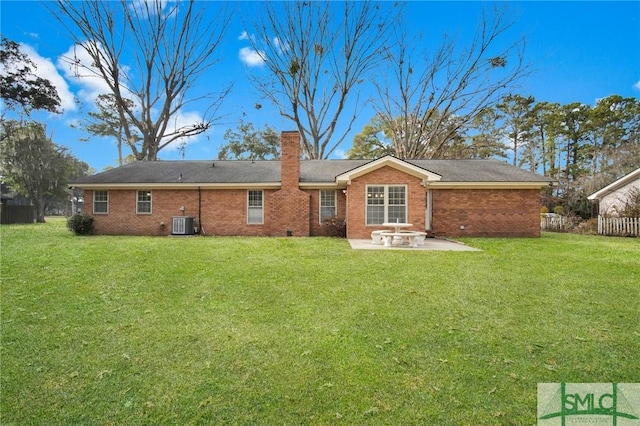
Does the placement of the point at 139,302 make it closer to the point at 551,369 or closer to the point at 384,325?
the point at 384,325

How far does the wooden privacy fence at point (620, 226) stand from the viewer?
16312 mm

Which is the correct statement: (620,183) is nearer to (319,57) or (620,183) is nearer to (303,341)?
(319,57)

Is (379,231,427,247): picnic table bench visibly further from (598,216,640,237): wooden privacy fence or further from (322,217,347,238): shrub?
(598,216,640,237): wooden privacy fence

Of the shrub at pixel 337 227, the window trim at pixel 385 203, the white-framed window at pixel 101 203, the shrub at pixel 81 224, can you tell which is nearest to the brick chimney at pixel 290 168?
the shrub at pixel 337 227

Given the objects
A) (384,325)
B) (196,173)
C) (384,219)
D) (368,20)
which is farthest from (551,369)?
(368,20)

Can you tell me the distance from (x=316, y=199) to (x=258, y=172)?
12.1 feet

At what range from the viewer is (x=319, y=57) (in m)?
27.4

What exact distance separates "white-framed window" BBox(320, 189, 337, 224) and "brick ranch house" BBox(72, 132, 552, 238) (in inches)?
1.9

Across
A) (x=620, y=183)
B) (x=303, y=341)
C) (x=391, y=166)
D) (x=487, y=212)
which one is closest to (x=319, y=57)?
(x=391, y=166)

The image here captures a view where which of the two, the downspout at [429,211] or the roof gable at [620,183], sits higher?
the roof gable at [620,183]

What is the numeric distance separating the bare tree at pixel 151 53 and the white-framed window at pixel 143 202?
11.8 meters

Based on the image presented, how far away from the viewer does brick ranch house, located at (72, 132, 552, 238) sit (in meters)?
13.7

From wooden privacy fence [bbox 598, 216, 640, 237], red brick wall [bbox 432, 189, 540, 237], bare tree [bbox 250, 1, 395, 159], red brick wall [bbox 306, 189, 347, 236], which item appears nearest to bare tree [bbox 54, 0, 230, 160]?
bare tree [bbox 250, 1, 395, 159]

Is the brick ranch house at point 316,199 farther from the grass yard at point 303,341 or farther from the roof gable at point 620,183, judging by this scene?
the roof gable at point 620,183
